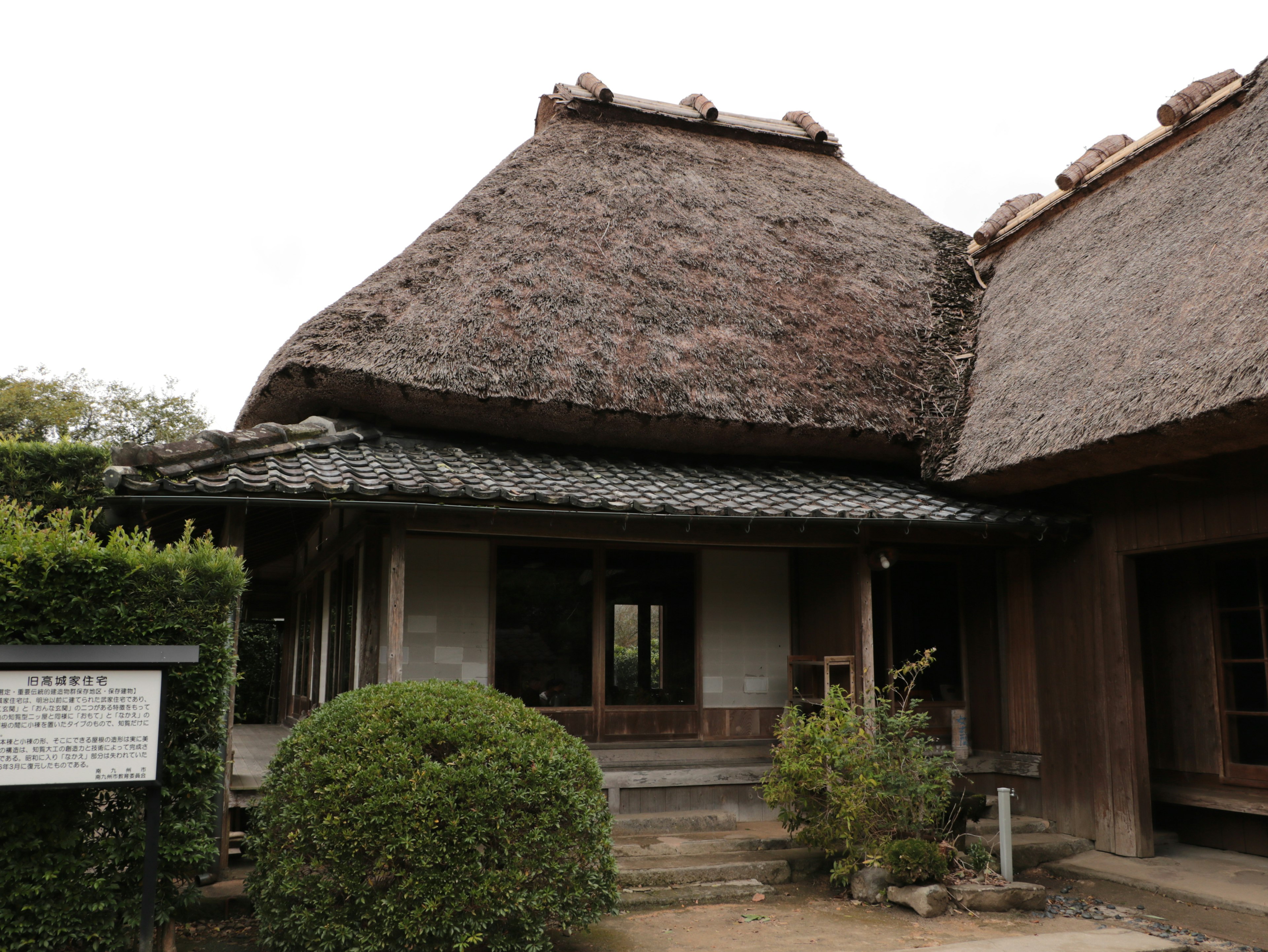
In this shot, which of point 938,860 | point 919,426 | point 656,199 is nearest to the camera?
point 938,860

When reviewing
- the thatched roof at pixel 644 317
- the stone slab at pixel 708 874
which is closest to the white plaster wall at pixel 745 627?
the thatched roof at pixel 644 317

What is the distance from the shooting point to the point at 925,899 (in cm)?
588

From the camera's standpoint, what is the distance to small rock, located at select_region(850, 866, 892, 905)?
618 cm

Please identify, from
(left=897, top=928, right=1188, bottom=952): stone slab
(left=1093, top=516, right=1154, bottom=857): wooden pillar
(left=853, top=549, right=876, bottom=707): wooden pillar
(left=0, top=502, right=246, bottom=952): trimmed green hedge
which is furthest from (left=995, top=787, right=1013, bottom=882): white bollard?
(left=0, top=502, right=246, bottom=952): trimmed green hedge

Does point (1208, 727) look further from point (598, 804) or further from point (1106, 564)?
point (598, 804)

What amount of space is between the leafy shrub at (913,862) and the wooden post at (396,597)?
11.6 feet

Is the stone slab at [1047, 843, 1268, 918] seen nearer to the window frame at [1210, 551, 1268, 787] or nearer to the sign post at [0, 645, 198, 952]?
the window frame at [1210, 551, 1268, 787]

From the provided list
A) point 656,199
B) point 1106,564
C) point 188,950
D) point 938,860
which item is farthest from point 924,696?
point 188,950

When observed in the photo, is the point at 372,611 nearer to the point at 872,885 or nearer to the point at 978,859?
the point at 872,885

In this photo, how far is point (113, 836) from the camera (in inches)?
179

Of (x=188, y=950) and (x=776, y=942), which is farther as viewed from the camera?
(x=776, y=942)

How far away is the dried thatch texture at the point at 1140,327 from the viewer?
6395 millimetres

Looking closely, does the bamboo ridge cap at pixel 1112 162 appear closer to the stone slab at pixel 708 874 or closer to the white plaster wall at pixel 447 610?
the white plaster wall at pixel 447 610

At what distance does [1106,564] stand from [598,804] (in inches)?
199
